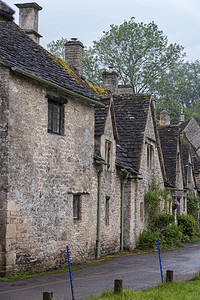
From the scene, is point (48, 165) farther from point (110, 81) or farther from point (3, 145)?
point (110, 81)

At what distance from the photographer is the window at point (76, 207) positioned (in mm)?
19281

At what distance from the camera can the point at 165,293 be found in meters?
12.1

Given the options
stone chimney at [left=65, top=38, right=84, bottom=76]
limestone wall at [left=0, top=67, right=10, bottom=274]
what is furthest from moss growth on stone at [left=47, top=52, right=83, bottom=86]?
limestone wall at [left=0, top=67, right=10, bottom=274]

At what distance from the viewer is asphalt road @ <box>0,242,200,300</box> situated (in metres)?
12.8

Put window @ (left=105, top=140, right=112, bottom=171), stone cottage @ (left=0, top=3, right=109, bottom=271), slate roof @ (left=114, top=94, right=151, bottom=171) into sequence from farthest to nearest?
slate roof @ (left=114, top=94, right=151, bottom=171) < window @ (left=105, top=140, right=112, bottom=171) < stone cottage @ (left=0, top=3, right=109, bottom=271)

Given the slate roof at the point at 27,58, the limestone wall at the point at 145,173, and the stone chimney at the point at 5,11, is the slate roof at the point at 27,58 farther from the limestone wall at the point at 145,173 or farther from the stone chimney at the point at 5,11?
the limestone wall at the point at 145,173

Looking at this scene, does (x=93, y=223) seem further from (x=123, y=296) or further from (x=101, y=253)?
(x=123, y=296)

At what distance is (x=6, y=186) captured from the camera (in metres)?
15.0

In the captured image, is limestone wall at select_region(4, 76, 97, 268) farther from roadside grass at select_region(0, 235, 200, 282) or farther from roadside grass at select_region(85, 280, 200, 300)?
roadside grass at select_region(85, 280, 200, 300)

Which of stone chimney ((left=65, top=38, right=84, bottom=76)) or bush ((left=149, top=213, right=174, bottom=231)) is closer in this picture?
bush ((left=149, top=213, right=174, bottom=231))

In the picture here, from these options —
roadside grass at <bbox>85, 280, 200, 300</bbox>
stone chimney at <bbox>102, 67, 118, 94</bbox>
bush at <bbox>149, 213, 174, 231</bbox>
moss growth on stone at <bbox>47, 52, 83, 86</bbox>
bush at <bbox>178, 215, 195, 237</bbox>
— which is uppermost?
stone chimney at <bbox>102, 67, 118, 94</bbox>

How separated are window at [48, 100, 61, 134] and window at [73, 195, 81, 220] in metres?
2.81

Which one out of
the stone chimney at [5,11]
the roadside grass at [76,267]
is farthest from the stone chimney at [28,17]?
the stone chimney at [5,11]

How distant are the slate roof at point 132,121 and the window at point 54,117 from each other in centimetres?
822
